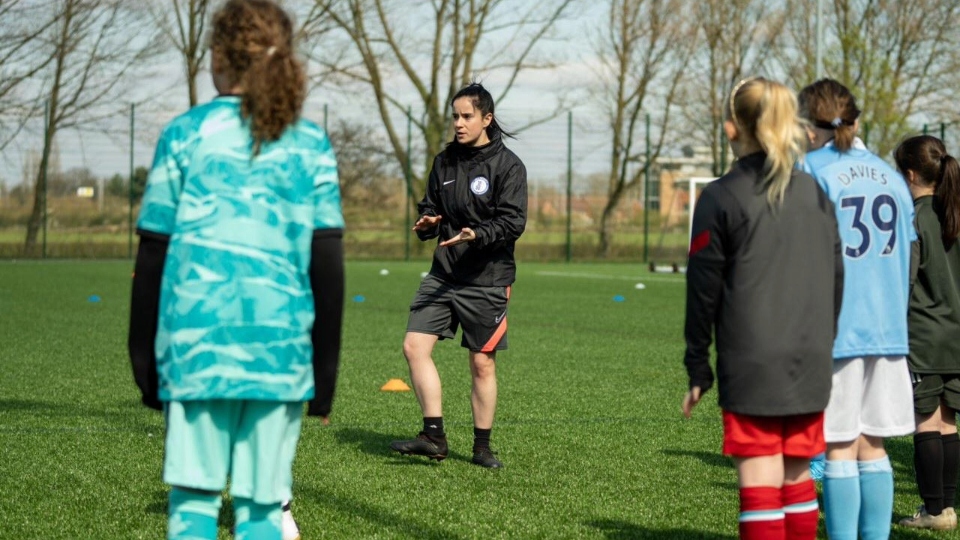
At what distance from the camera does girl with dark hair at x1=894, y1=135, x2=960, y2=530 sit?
15.8 feet

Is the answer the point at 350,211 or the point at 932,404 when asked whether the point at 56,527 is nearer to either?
the point at 932,404

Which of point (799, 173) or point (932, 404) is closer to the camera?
point (799, 173)

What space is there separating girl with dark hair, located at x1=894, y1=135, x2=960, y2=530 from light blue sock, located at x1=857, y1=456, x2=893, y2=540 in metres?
0.83

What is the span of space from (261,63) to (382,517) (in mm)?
2530

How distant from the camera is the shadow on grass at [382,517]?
15.8 ft

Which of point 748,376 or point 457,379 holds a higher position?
point 748,376

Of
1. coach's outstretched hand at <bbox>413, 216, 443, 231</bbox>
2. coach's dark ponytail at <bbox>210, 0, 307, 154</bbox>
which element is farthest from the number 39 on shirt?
coach's outstretched hand at <bbox>413, 216, 443, 231</bbox>

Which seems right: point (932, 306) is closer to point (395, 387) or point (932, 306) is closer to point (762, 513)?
point (762, 513)

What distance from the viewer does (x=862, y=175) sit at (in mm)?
3938

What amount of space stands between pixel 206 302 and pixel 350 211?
3180cm

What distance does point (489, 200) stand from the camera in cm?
629

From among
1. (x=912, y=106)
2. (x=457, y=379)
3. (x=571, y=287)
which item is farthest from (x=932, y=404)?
(x=912, y=106)


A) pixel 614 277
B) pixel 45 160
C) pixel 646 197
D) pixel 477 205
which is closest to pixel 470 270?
pixel 477 205

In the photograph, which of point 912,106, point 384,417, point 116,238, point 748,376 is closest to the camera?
point 748,376
